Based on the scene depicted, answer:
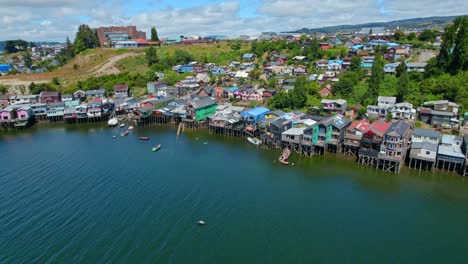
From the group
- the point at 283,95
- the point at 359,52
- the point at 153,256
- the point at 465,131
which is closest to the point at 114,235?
the point at 153,256

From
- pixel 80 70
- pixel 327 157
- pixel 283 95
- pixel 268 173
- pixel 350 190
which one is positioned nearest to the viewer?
pixel 350 190

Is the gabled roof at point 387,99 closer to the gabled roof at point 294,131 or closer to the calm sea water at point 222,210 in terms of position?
the gabled roof at point 294,131

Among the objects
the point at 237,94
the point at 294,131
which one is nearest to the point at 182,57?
the point at 237,94

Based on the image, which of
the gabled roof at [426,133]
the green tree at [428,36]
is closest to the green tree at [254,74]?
the gabled roof at [426,133]

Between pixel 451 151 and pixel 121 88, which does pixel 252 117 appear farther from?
pixel 121 88

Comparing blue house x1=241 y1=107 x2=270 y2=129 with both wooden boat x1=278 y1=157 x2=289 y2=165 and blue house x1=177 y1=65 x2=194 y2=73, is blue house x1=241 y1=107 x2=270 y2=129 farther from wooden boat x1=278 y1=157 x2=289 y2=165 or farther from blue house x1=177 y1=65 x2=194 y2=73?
blue house x1=177 y1=65 x2=194 y2=73

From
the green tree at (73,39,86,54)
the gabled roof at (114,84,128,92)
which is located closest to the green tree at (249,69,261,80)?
the gabled roof at (114,84,128,92)

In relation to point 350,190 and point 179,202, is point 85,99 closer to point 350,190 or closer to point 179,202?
point 179,202
